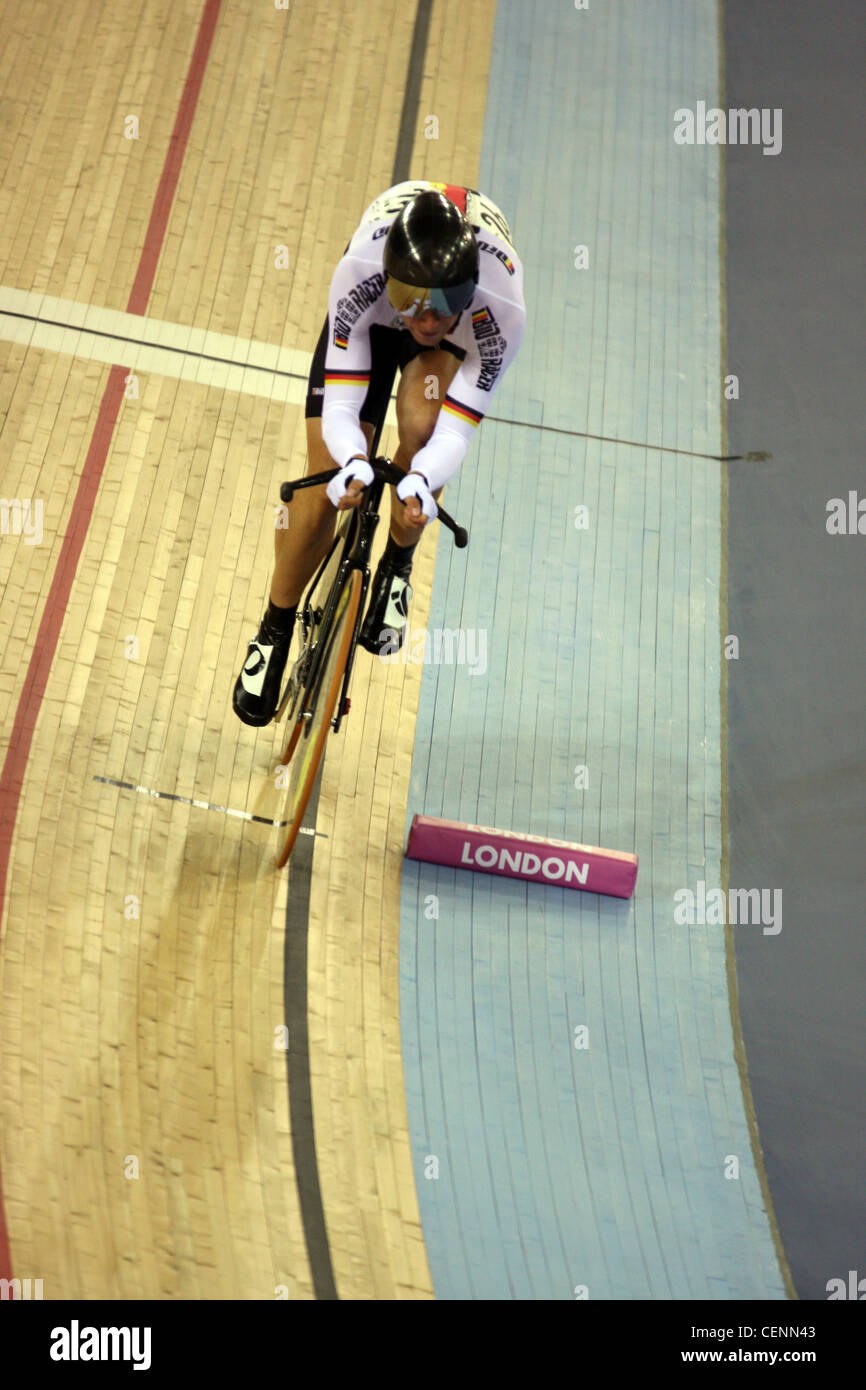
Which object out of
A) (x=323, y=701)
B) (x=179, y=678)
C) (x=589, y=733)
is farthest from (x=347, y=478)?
(x=589, y=733)

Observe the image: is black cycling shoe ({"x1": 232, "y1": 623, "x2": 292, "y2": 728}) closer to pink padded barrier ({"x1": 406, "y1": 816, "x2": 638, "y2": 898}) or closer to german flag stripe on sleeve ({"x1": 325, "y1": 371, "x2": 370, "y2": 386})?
pink padded barrier ({"x1": 406, "y1": 816, "x2": 638, "y2": 898})

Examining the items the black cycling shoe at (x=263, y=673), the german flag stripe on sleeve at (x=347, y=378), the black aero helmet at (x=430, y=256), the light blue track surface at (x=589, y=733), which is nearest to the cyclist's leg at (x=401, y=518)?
the german flag stripe on sleeve at (x=347, y=378)

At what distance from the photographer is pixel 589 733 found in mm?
4316

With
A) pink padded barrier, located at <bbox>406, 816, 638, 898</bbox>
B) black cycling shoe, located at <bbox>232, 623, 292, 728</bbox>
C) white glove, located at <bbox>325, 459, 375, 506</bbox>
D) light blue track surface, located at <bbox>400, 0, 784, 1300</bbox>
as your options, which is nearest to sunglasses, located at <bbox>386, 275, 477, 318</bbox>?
white glove, located at <bbox>325, 459, 375, 506</bbox>

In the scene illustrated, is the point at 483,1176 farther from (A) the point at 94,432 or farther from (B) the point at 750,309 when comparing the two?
(B) the point at 750,309

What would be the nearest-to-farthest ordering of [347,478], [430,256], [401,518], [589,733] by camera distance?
[430,256], [347,478], [401,518], [589,733]

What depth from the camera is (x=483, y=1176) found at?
3203mm

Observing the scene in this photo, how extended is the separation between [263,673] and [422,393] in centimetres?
96

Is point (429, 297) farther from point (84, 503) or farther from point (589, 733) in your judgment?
point (84, 503)

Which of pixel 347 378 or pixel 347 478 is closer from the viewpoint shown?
pixel 347 478

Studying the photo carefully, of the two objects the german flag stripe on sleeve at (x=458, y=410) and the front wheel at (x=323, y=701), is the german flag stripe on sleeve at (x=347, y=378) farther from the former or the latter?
A: the front wheel at (x=323, y=701)

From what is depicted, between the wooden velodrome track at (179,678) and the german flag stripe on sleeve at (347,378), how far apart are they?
4.59 ft

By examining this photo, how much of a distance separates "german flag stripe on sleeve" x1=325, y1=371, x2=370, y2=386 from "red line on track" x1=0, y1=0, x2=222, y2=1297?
1597 millimetres

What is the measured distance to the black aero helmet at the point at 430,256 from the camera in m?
2.54
